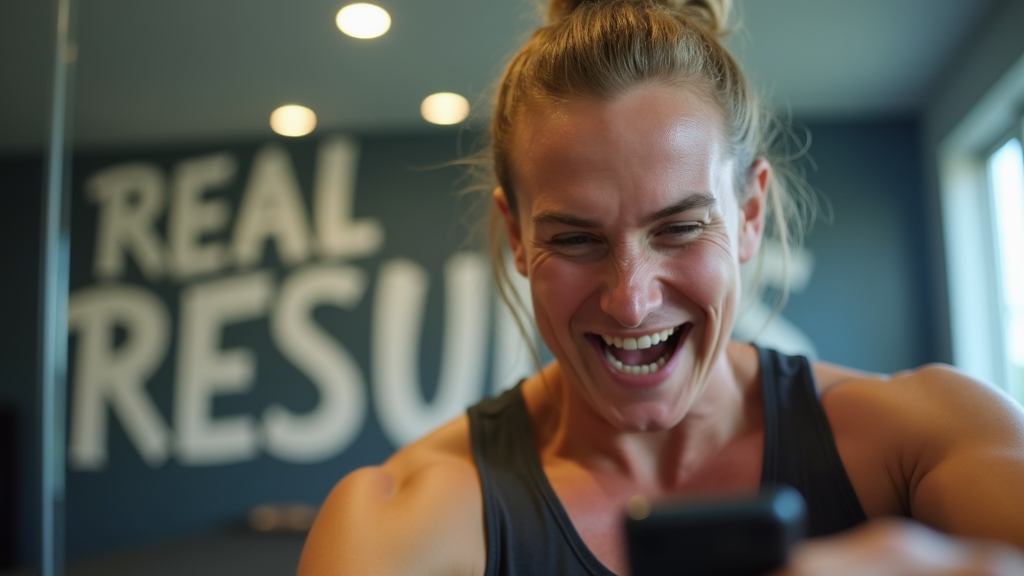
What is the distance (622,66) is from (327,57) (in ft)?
6.30

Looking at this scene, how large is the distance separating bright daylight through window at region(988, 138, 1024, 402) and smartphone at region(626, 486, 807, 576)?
2.72 meters

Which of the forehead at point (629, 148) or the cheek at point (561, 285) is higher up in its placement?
the forehead at point (629, 148)

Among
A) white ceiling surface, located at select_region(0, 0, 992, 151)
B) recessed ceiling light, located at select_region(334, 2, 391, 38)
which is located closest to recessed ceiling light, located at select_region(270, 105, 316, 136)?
white ceiling surface, located at select_region(0, 0, 992, 151)

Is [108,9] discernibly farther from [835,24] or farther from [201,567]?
[835,24]

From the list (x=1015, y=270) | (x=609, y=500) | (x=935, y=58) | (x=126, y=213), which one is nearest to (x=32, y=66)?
(x=126, y=213)

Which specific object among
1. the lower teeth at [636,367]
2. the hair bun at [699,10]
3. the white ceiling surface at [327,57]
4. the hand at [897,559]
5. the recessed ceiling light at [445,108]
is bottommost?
the hand at [897,559]

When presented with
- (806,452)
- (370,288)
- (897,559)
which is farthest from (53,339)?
(370,288)

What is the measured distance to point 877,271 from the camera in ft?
11.7

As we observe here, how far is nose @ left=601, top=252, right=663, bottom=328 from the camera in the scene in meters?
0.80

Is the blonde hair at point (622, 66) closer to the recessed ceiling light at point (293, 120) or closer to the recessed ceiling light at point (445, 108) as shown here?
the recessed ceiling light at point (445, 108)

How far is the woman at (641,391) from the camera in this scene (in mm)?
799

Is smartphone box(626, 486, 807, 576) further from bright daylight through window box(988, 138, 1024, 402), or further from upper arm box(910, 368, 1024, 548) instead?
→ bright daylight through window box(988, 138, 1024, 402)

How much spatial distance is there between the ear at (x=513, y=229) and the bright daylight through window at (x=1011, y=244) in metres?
2.24

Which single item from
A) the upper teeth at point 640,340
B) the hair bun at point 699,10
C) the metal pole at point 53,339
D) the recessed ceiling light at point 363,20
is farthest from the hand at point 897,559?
the recessed ceiling light at point 363,20
